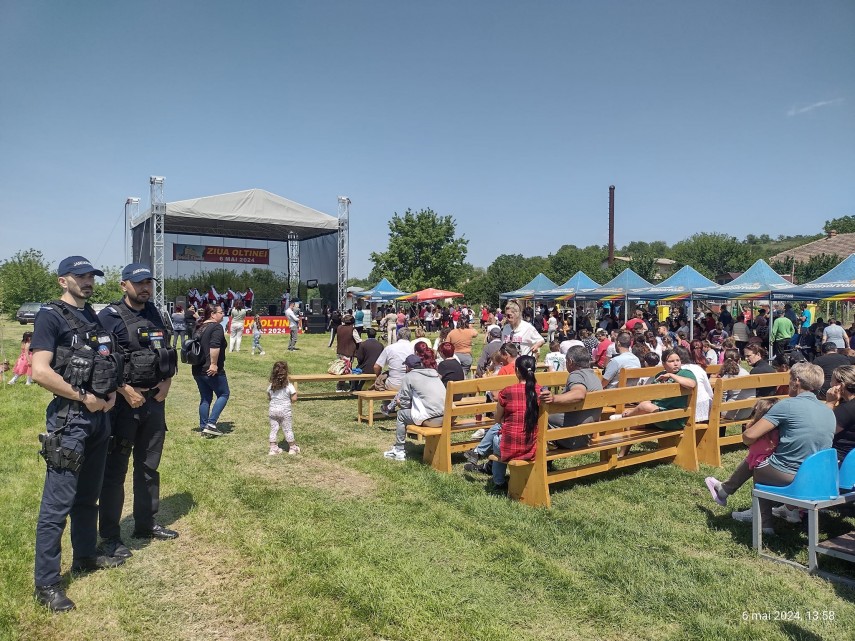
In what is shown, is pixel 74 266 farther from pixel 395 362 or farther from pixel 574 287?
pixel 574 287

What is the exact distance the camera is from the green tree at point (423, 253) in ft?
149

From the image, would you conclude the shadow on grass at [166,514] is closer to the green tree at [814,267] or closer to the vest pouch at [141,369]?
the vest pouch at [141,369]

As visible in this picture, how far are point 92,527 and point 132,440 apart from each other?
0.56 m

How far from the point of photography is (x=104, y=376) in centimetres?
327

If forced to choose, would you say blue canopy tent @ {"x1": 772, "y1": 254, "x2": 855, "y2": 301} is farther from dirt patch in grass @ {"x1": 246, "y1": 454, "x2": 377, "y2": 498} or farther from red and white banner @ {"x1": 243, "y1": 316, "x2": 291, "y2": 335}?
red and white banner @ {"x1": 243, "y1": 316, "x2": 291, "y2": 335}

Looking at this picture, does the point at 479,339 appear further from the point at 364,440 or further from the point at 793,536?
the point at 793,536

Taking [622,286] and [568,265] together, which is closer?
[622,286]

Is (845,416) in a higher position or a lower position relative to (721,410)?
higher

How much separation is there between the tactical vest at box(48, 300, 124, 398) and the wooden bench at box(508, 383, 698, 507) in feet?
9.86

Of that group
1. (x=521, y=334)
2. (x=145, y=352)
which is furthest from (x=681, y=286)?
(x=145, y=352)

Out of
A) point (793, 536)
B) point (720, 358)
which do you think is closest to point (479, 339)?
point (720, 358)

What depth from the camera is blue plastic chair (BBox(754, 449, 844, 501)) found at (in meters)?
3.77

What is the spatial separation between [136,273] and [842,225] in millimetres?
109599

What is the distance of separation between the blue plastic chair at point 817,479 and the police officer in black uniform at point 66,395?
13.7ft
